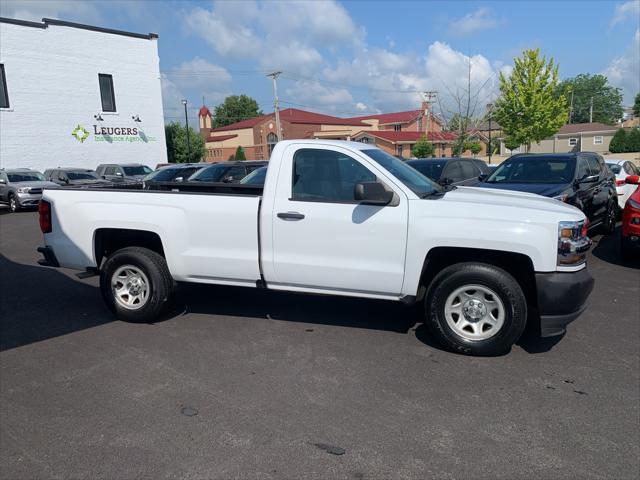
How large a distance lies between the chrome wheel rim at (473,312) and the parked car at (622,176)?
8.64 meters

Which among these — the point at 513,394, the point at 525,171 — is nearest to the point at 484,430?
the point at 513,394

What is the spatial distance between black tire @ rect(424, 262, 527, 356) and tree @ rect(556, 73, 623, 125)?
112107 mm

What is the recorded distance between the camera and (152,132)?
32.3 metres

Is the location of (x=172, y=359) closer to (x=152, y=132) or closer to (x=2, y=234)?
(x=2, y=234)

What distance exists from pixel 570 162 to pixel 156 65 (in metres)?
28.8

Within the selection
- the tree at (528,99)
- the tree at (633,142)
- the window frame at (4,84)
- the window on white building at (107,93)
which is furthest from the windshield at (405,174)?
the tree at (633,142)

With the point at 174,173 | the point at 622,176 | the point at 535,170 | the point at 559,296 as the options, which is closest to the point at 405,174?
the point at 559,296

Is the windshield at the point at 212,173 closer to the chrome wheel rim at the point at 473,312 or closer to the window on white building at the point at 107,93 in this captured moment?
the chrome wheel rim at the point at 473,312

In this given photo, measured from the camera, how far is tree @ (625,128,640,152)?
49.2 m

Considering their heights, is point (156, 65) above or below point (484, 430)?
above

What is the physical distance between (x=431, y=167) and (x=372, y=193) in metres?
8.35

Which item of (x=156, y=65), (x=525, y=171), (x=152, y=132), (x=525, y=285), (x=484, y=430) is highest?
(x=156, y=65)

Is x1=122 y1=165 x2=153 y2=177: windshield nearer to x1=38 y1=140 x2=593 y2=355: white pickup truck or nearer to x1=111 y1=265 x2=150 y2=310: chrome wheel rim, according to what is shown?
x1=38 y1=140 x2=593 y2=355: white pickup truck

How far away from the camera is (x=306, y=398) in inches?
153
